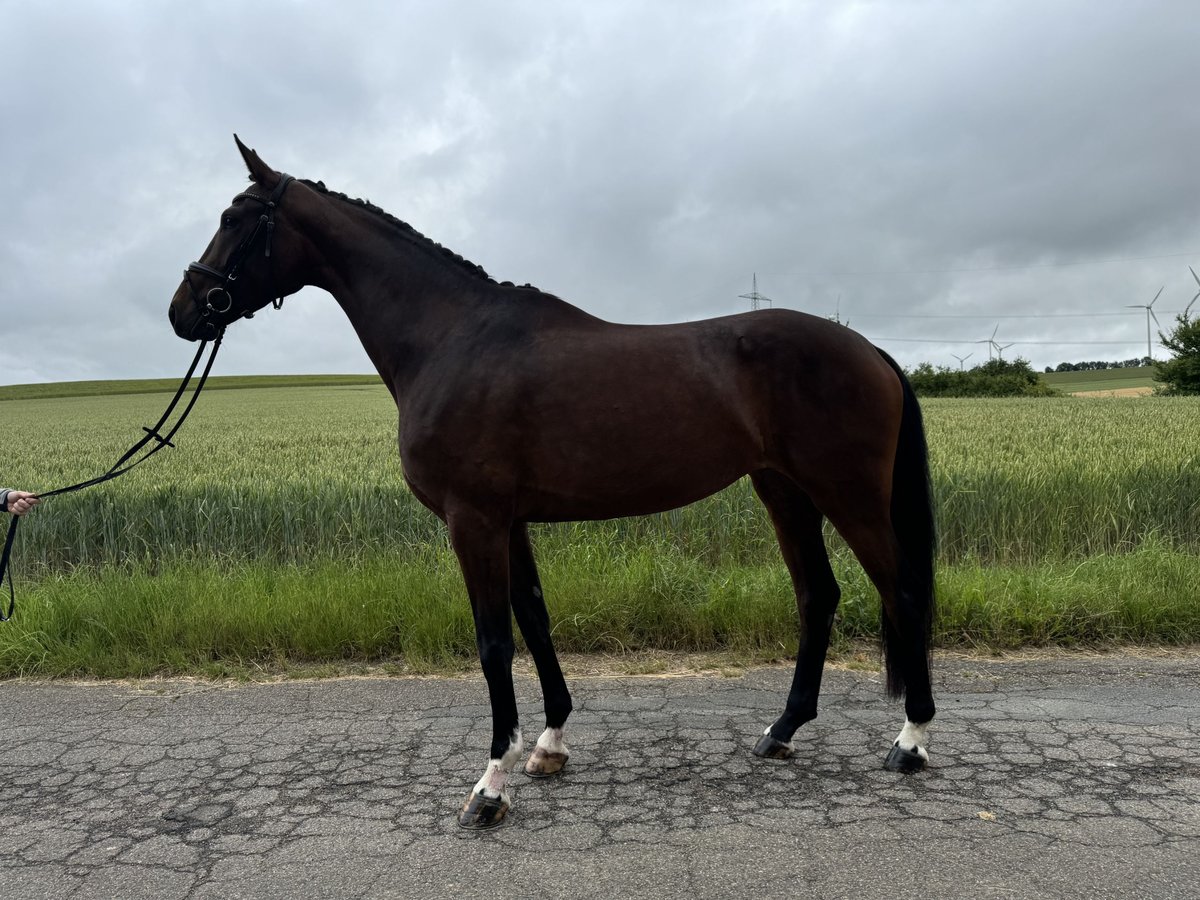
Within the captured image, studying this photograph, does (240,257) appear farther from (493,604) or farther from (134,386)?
(134,386)

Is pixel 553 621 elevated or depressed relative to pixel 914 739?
elevated

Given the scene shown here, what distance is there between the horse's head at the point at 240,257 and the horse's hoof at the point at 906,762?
135 inches

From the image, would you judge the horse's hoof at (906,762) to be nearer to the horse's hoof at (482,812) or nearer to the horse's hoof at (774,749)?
the horse's hoof at (774,749)

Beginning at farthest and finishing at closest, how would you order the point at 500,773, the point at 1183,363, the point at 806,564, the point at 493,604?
1. the point at 1183,363
2. the point at 806,564
3. the point at 493,604
4. the point at 500,773

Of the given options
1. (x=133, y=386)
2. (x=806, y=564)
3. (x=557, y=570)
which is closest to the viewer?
(x=806, y=564)

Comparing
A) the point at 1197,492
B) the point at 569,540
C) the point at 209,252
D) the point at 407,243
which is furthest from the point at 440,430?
the point at 1197,492

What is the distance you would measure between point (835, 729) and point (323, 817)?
7.69 feet

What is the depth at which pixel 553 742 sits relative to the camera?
136 inches

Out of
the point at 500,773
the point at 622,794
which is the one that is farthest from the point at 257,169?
the point at 622,794

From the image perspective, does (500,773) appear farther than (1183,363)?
No

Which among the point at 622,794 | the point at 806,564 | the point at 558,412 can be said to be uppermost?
the point at 558,412

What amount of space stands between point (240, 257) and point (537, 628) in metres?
2.12

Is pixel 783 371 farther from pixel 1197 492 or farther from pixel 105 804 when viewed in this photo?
pixel 1197 492

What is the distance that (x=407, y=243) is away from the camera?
3.63 metres
